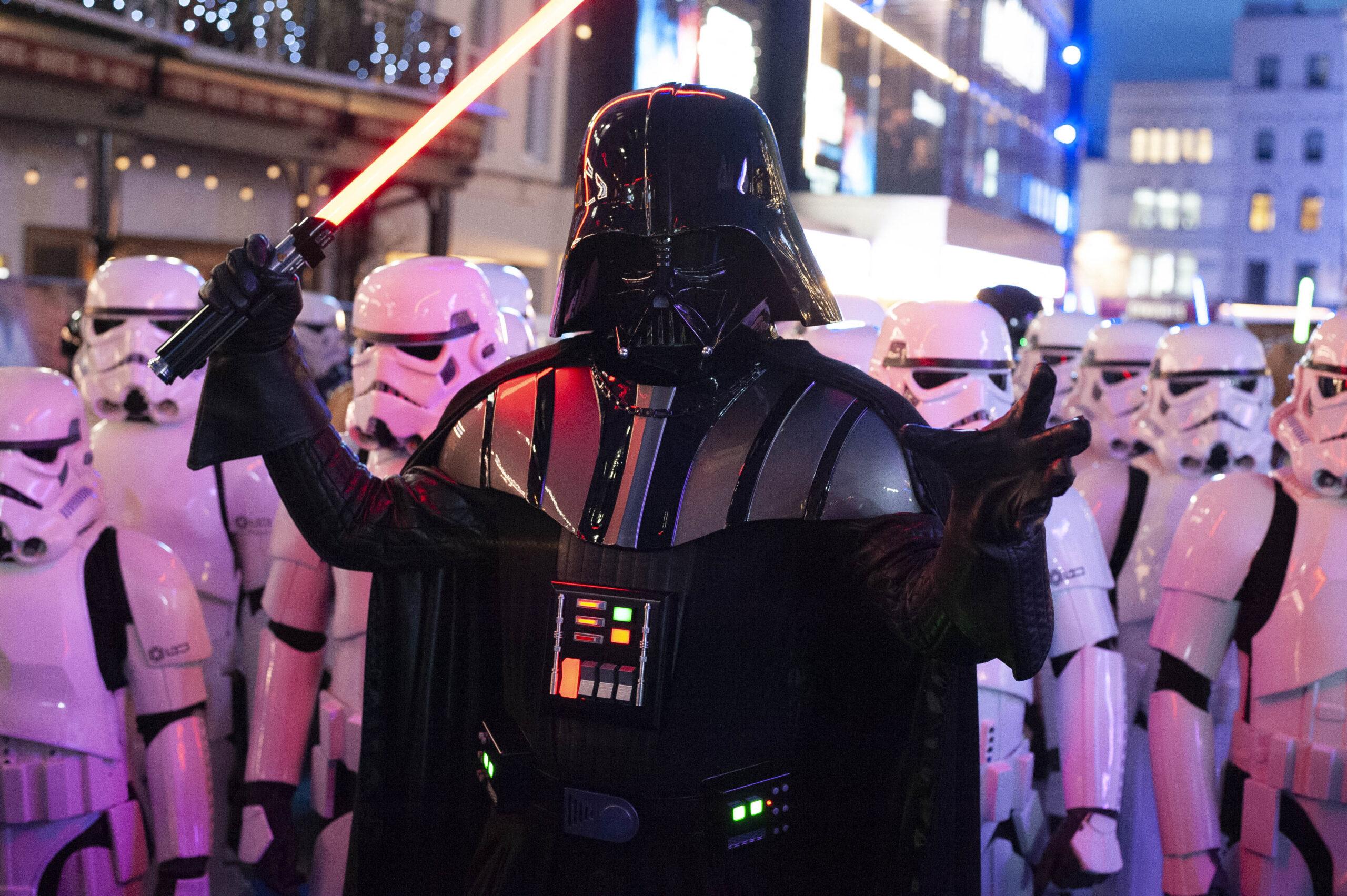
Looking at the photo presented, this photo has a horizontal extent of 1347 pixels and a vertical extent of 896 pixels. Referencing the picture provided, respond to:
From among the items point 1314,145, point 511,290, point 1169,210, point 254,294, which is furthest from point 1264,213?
point 254,294

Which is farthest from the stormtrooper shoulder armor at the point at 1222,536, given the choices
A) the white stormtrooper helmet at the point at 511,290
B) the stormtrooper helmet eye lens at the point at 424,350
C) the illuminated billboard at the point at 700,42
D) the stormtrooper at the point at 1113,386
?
the illuminated billboard at the point at 700,42

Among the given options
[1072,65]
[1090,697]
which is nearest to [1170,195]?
[1072,65]

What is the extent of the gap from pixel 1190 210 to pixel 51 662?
5075 centimetres

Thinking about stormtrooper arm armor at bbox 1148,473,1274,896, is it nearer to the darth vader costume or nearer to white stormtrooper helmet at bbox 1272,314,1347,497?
white stormtrooper helmet at bbox 1272,314,1347,497

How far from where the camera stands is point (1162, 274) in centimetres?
4834

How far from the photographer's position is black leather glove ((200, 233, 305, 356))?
66.1 inches

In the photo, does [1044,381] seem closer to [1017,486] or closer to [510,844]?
[1017,486]

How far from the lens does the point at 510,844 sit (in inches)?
79.0

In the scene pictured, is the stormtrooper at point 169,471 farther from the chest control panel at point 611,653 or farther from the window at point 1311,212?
the window at point 1311,212

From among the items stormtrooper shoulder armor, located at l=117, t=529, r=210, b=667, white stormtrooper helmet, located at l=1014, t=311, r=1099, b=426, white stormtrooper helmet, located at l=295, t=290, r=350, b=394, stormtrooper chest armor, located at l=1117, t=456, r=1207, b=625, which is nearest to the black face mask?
stormtrooper shoulder armor, located at l=117, t=529, r=210, b=667

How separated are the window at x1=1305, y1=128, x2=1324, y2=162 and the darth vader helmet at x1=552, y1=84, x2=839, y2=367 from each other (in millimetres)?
51068

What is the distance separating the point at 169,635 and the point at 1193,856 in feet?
8.12

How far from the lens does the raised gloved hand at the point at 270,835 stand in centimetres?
304

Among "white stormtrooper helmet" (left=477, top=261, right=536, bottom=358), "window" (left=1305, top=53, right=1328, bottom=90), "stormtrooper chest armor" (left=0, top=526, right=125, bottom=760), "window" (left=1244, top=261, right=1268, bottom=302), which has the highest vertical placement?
"window" (left=1305, top=53, right=1328, bottom=90)
